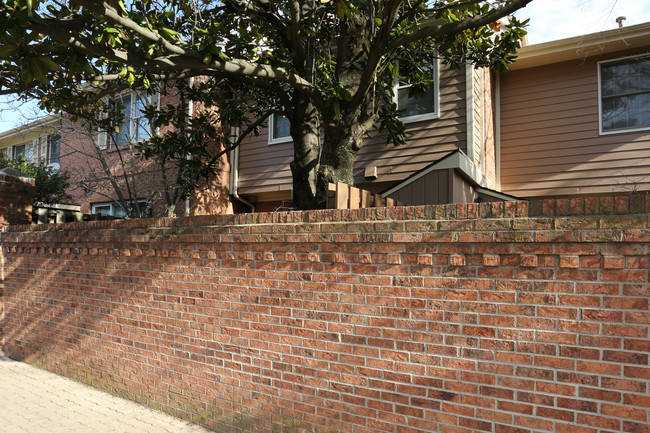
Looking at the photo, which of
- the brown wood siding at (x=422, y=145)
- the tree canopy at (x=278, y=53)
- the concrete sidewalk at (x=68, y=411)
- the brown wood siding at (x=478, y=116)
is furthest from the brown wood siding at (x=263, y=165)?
the concrete sidewalk at (x=68, y=411)

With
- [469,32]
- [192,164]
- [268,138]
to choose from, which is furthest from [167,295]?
[268,138]

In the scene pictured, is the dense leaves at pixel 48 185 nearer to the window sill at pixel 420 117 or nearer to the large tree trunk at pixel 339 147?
the window sill at pixel 420 117

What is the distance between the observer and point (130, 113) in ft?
40.2

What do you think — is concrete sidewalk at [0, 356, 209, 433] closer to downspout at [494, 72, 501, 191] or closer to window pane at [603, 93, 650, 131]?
downspout at [494, 72, 501, 191]

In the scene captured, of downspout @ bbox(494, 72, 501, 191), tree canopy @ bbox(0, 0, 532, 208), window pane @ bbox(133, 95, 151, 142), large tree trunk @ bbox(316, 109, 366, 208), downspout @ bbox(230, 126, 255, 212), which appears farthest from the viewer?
downspout @ bbox(230, 126, 255, 212)

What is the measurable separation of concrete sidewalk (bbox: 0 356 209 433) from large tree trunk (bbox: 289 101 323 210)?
2.69 m

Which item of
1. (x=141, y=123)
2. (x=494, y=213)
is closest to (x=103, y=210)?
(x=141, y=123)

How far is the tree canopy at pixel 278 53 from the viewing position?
4.18 meters

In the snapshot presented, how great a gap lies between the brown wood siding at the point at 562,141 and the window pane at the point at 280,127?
15.0 feet

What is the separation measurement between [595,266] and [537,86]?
7423 millimetres

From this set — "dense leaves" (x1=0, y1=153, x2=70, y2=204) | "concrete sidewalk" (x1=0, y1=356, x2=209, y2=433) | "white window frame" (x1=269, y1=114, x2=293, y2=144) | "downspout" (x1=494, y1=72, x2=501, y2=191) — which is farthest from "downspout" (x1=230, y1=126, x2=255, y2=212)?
"concrete sidewalk" (x1=0, y1=356, x2=209, y2=433)

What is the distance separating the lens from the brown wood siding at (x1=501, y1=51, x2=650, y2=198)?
836 centimetres

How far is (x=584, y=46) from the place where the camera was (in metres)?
7.95

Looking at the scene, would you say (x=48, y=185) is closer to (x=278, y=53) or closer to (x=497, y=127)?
(x=278, y=53)
